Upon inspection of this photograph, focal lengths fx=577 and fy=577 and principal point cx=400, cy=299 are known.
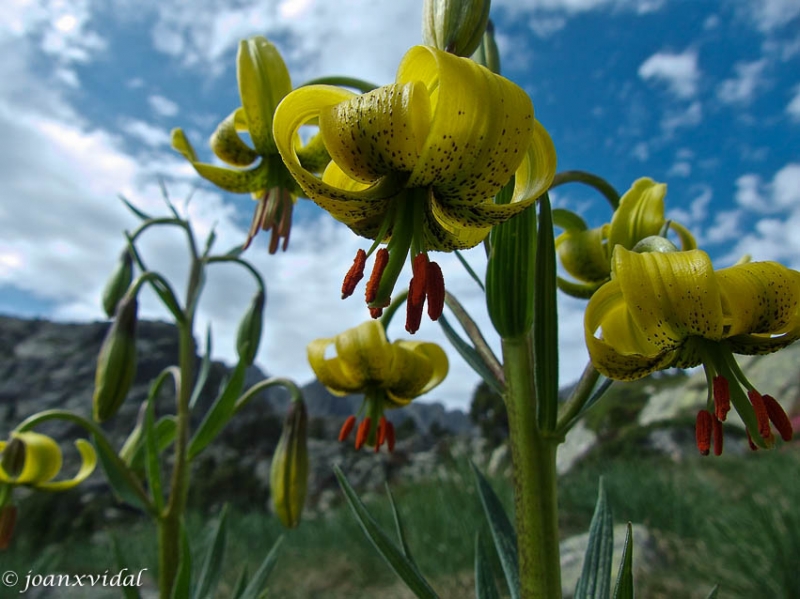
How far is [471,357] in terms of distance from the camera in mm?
591

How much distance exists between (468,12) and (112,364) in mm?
937

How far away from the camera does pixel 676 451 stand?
8203 mm

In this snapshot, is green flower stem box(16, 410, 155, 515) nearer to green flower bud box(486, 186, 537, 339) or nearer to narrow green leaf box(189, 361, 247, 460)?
narrow green leaf box(189, 361, 247, 460)

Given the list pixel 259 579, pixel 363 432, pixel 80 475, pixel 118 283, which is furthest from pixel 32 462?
pixel 363 432

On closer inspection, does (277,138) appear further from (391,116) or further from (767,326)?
(767,326)

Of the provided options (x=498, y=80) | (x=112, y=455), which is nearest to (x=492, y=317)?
(x=498, y=80)

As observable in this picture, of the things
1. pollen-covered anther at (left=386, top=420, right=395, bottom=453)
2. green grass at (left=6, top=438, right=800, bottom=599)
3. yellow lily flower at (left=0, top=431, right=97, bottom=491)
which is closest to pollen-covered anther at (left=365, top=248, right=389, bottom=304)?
pollen-covered anther at (left=386, top=420, right=395, bottom=453)

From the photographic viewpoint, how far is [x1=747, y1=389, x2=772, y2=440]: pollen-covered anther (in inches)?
19.5

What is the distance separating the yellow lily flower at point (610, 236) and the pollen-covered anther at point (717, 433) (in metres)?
0.21

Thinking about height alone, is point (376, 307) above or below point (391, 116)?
below

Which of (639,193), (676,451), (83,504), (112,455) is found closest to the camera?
(639,193)

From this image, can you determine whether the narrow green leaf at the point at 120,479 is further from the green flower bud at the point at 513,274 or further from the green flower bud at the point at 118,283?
the green flower bud at the point at 513,274

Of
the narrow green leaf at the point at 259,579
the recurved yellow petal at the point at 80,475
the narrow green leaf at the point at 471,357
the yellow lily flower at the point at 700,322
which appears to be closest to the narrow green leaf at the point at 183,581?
the narrow green leaf at the point at 259,579

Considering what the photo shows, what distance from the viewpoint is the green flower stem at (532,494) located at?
0.48 metres
